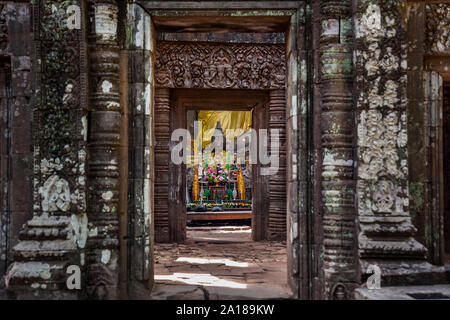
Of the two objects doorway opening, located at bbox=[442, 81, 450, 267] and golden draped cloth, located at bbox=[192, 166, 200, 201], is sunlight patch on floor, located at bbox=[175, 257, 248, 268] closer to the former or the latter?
doorway opening, located at bbox=[442, 81, 450, 267]

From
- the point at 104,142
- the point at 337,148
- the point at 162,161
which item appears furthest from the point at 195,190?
the point at 337,148

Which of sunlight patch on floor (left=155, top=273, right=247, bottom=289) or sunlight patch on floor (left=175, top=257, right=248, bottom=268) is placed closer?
sunlight patch on floor (left=155, top=273, right=247, bottom=289)

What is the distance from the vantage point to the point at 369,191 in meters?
3.55

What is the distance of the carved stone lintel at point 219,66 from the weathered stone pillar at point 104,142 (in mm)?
3963

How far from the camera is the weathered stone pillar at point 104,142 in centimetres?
363

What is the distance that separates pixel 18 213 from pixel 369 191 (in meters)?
3.25

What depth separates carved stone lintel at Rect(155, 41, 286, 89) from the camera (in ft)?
25.3

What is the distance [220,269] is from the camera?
519 cm

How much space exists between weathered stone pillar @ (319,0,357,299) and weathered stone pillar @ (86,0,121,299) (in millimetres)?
1928

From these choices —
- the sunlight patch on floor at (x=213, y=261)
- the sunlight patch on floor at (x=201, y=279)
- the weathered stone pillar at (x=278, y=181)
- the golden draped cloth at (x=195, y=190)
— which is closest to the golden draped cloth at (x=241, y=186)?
the golden draped cloth at (x=195, y=190)

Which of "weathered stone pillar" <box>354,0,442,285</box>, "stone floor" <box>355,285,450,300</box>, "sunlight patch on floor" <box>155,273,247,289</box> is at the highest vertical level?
"weathered stone pillar" <box>354,0,442,285</box>

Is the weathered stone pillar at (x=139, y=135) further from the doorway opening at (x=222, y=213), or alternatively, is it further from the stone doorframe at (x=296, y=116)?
the doorway opening at (x=222, y=213)

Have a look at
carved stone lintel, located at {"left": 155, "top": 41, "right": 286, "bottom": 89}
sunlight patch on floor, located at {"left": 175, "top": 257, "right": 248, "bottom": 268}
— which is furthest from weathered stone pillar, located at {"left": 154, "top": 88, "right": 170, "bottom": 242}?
sunlight patch on floor, located at {"left": 175, "top": 257, "right": 248, "bottom": 268}

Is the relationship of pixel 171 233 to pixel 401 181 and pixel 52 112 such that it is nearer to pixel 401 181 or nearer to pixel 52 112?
pixel 52 112
